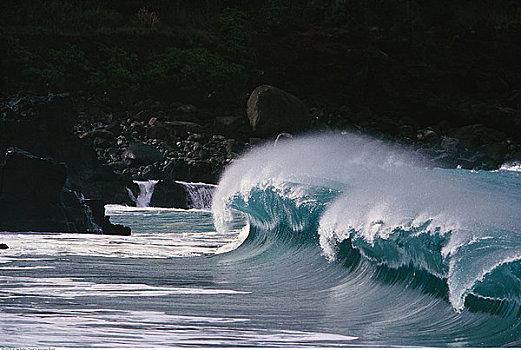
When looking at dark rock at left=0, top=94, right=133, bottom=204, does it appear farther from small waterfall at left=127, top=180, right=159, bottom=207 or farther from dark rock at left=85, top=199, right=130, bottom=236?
dark rock at left=85, top=199, right=130, bottom=236

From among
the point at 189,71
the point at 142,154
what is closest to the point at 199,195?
the point at 142,154

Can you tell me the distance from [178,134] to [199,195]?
5.27m

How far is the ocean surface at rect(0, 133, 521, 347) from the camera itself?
5.93 m

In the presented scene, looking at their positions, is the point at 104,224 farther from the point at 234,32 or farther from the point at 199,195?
Result: the point at 234,32

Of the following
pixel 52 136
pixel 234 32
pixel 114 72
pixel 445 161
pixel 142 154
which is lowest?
pixel 142 154

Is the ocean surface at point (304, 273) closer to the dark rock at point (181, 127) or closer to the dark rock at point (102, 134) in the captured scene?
the dark rock at point (102, 134)

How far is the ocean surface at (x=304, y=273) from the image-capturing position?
5930 millimetres

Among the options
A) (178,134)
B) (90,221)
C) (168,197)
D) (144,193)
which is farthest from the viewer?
(178,134)

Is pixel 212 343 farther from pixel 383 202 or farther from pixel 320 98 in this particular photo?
pixel 320 98

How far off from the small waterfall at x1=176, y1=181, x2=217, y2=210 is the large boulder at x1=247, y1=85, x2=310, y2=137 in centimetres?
501

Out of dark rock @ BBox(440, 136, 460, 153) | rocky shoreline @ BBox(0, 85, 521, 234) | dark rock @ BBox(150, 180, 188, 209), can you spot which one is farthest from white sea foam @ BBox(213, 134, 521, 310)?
dark rock @ BBox(440, 136, 460, 153)

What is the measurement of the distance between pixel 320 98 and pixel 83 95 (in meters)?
7.51

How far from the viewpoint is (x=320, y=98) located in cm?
3319

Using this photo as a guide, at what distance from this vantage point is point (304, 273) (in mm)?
9711
